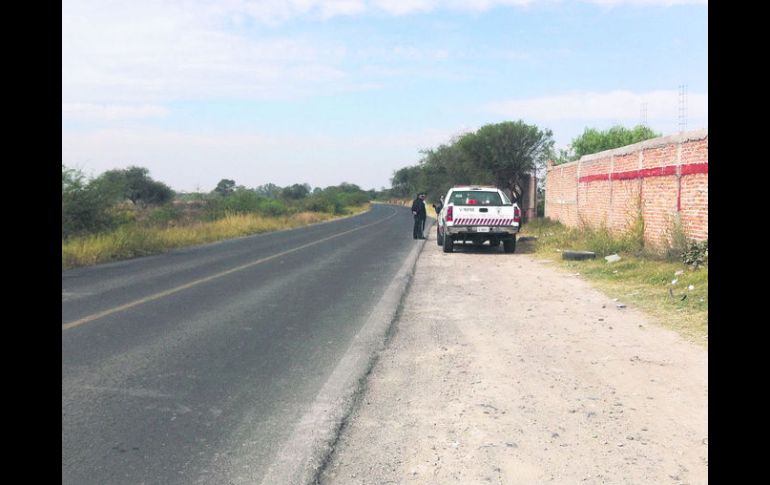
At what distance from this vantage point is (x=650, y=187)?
15422 mm

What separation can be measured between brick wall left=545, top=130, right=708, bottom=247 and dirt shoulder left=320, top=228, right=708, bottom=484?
504 cm

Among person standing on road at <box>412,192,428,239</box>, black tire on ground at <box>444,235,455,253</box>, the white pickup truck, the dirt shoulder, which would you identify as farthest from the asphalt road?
person standing on road at <box>412,192,428,239</box>

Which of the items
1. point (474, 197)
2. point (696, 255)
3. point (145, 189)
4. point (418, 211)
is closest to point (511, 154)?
point (418, 211)

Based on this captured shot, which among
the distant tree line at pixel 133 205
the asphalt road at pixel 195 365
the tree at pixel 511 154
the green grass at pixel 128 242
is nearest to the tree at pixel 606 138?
the tree at pixel 511 154

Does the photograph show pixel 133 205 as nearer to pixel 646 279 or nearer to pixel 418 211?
pixel 418 211

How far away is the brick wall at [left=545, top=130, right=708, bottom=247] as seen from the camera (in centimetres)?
1272

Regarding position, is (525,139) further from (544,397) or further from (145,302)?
(544,397)

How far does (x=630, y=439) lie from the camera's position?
4160mm

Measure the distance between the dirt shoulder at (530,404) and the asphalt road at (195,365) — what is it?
2.17ft

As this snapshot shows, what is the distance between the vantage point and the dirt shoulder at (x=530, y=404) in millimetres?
3727

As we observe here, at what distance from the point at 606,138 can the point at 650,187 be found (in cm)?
4063

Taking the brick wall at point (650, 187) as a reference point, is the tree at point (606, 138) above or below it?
above

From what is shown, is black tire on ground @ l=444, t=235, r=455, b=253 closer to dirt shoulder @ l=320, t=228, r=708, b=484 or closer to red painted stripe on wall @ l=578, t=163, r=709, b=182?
red painted stripe on wall @ l=578, t=163, r=709, b=182

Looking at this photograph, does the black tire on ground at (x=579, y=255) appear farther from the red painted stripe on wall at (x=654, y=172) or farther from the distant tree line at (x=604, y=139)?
the distant tree line at (x=604, y=139)
